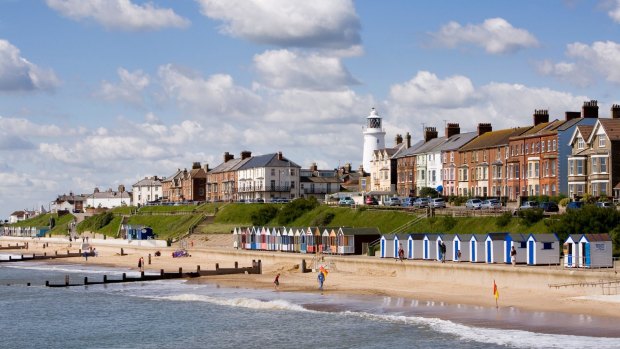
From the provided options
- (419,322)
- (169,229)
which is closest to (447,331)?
(419,322)

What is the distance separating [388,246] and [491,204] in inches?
746

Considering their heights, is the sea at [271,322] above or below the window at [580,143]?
below

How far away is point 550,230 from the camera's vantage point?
225 feet

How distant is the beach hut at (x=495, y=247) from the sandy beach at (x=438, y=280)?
2617 mm

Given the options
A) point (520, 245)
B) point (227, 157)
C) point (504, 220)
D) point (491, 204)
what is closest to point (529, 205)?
point (491, 204)

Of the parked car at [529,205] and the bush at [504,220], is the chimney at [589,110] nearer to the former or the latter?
the parked car at [529,205]

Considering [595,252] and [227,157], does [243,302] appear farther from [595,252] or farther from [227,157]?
[227,157]

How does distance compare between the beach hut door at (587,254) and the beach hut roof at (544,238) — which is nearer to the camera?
the beach hut door at (587,254)

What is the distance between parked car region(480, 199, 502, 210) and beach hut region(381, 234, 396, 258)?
15.6 m

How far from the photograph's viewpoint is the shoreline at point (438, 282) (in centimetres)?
5038

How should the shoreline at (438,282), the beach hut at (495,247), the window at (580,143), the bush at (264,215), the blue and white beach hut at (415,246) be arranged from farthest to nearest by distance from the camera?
the bush at (264,215) → the window at (580,143) → the blue and white beach hut at (415,246) → the beach hut at (495,247) → the shoreline at (438,282)

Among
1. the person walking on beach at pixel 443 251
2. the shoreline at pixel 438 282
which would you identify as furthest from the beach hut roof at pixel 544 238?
the person walking on beach at pixel 443 251

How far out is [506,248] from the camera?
62.7 meters

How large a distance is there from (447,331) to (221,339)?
11.9 metres
